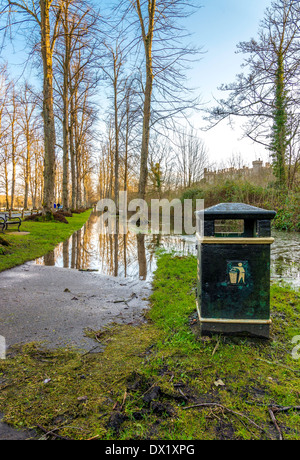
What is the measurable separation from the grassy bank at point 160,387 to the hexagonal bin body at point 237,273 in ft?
0.90

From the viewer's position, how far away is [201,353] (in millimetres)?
2340

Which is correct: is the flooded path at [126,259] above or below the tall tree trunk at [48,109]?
below

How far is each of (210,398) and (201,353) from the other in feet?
1.80

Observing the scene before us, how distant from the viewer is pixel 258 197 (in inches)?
596

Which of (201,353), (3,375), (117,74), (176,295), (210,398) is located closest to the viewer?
(210,398)

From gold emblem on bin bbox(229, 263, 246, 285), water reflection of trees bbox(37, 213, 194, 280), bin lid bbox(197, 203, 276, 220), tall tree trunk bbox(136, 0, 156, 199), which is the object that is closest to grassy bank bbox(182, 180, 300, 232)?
tall tree trunk bbox(136, 0, 156, 199)

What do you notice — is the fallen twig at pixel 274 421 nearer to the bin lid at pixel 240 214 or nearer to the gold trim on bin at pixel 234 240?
the gold trim on bin at pixel 234 240

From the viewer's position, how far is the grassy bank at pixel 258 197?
39.4 ft

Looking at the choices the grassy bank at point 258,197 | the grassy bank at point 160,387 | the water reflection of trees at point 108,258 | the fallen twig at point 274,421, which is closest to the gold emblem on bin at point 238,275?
the grassy bank at point 160,387

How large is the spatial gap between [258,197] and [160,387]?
49.0 ft
